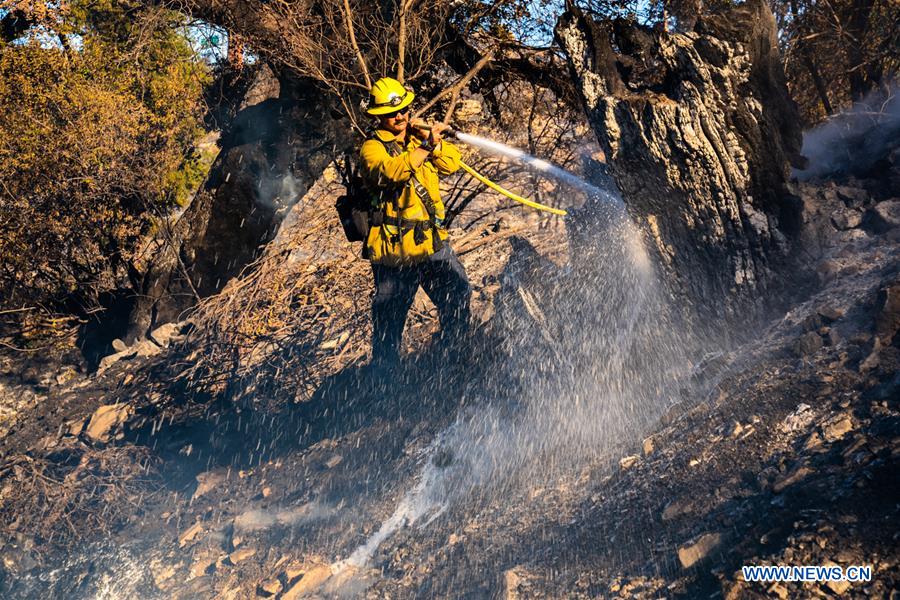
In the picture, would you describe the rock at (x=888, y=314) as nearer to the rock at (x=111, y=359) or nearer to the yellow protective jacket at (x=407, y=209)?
the yellow protective jacket at (x=407, y=209)

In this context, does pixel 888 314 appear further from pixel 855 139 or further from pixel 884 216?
pixel 855 139

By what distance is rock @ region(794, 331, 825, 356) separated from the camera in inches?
167

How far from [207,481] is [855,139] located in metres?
6.92

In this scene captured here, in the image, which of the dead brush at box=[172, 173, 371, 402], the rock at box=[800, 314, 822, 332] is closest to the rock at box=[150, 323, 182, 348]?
the dead brush at box=[172, 173, 371, 402]

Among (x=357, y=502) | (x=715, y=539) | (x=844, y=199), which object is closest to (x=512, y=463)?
(x=357, y=502)

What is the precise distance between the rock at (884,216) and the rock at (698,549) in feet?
10.8

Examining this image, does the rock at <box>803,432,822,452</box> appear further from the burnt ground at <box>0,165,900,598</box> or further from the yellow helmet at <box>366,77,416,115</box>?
the yellow helmet at <box>366,77,416,115</box>

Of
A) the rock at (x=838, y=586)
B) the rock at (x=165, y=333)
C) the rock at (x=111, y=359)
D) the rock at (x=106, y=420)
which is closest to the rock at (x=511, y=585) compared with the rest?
the rock at (x=838, y=586)

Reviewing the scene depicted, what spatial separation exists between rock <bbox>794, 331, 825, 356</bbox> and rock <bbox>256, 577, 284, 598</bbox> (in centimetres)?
381

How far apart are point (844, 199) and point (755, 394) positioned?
2370 millimetres

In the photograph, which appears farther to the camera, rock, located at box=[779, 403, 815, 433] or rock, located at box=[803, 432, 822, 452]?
rock, located at box=[779, 403, 815, 433]

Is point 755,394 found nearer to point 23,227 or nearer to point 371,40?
point 371,40

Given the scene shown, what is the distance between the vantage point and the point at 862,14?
6746mm

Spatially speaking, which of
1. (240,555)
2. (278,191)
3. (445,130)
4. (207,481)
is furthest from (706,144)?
(207,481)
